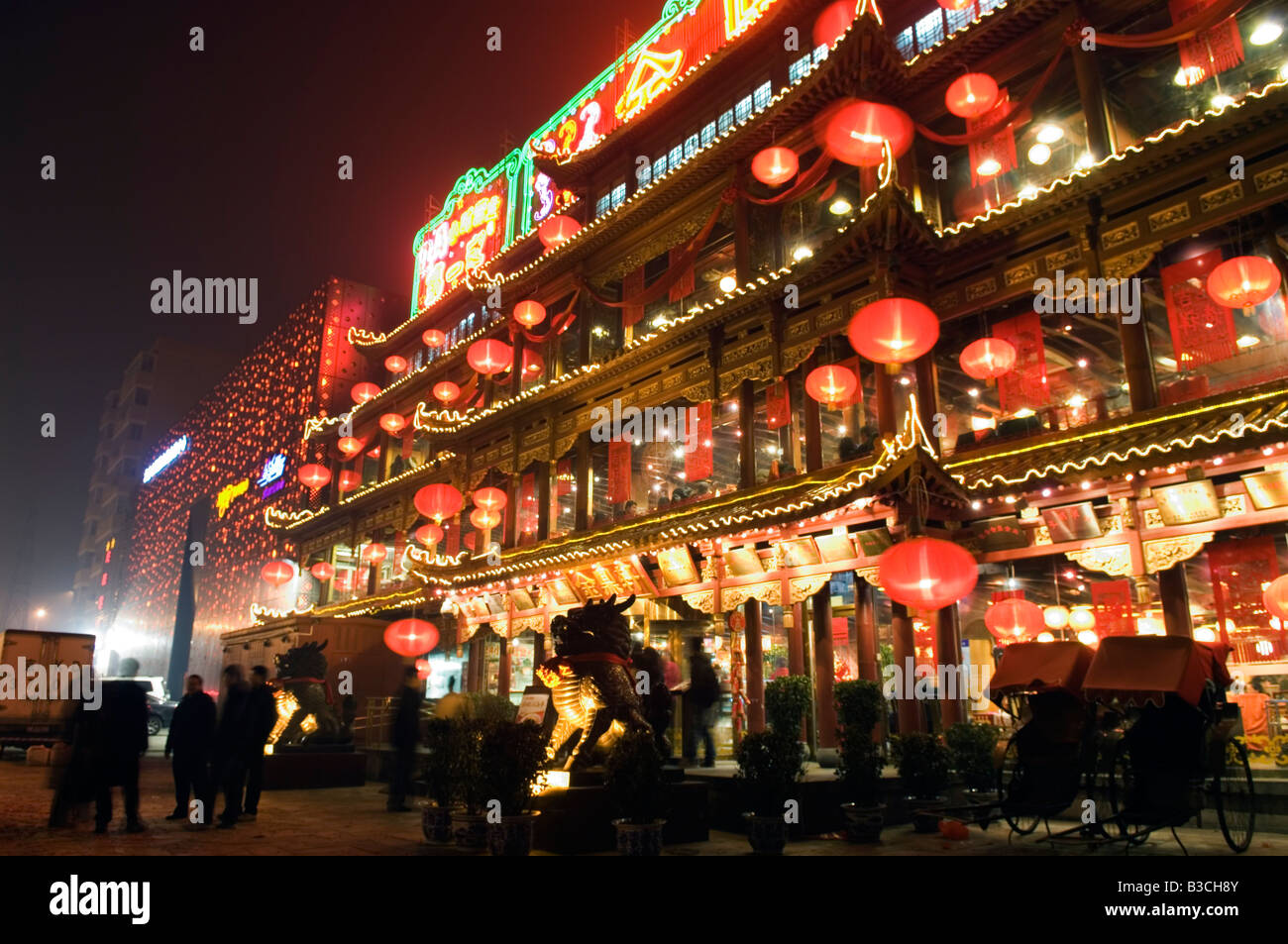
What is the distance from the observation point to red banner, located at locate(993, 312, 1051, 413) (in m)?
11.1

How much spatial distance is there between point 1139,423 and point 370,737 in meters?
14.1

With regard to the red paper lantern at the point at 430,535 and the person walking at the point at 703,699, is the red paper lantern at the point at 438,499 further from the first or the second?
the person walking at the point at 703,699

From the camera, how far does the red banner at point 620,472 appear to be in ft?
54.8

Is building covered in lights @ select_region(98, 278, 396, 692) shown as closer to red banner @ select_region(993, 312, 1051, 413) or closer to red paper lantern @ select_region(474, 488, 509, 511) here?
red paper lantern @ select_region(474, 488, 509, 511)

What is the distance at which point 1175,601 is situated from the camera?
9461mm

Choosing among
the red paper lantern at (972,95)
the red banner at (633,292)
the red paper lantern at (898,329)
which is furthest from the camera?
the red banner at (633,292)

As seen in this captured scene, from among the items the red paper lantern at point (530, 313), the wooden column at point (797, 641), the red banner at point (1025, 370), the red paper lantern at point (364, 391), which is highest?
the red paper lantern at point (364, 391)

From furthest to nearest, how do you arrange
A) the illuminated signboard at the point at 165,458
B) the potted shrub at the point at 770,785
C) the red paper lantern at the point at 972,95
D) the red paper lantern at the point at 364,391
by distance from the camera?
the illuminated signboard at the point at 165,458
the red paper lantern at the point at 364,391
the red paper lantern at the point at 972,95
the potted shrub at the point at 770,785

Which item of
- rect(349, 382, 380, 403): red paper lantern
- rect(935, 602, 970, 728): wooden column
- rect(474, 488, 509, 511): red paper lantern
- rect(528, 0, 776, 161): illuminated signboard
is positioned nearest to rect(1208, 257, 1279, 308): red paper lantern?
rect(935, 602, 970, 728): wooden column

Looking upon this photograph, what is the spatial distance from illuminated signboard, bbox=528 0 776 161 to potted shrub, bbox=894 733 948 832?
527 inches

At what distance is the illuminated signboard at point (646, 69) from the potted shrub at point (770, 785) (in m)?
13.8

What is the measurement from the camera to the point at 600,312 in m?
19.6

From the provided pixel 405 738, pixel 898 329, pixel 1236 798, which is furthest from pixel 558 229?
pixel 1236 798

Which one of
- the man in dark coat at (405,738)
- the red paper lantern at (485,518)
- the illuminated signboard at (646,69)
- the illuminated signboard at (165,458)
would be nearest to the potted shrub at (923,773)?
the man in dark coat at (405,738)
